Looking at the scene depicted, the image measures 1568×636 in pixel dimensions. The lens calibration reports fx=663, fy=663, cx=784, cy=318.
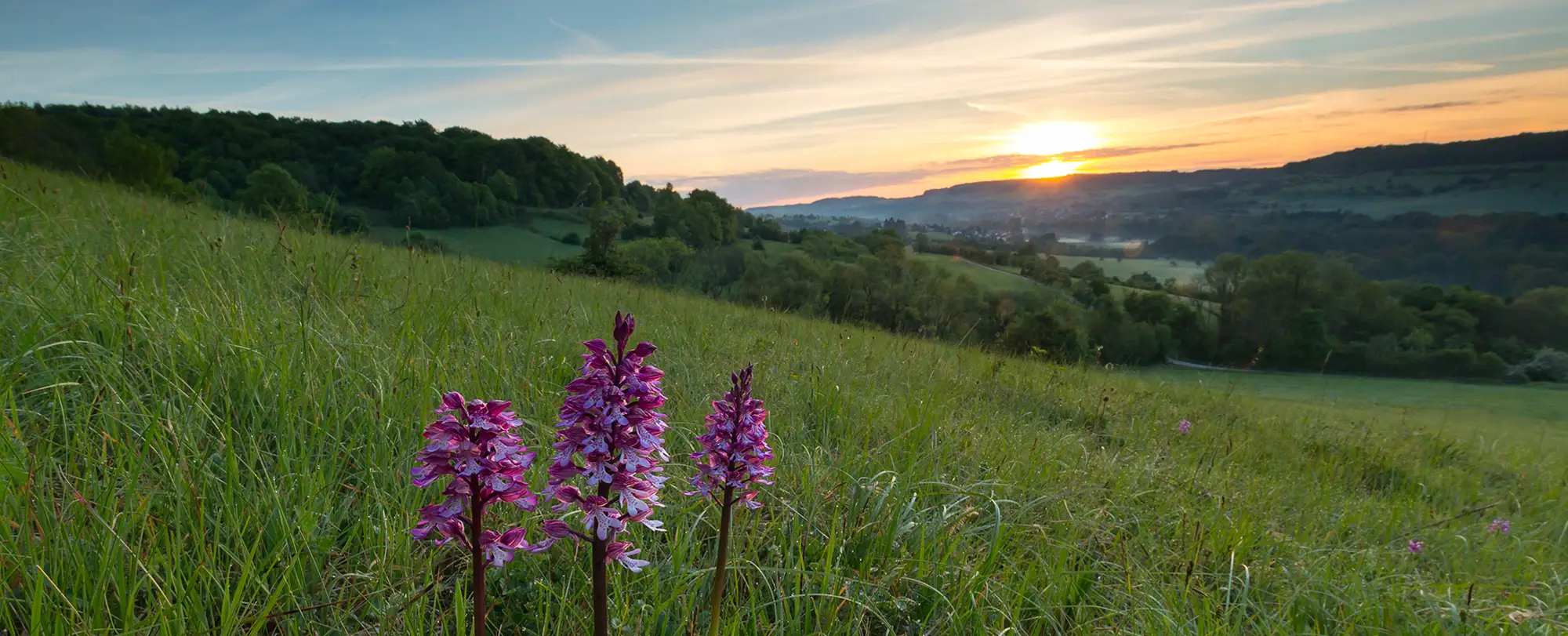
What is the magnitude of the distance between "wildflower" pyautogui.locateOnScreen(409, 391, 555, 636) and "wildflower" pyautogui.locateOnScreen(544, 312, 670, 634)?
0.08 meters

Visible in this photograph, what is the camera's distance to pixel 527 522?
262 cm

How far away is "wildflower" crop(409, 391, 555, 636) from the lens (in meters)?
1.17

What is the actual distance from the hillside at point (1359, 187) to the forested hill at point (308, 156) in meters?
76.1

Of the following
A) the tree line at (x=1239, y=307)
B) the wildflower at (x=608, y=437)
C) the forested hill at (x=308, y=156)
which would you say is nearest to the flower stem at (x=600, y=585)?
the wildflower at (x=608, y=437)

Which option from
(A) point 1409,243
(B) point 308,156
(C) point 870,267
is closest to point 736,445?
(C) point 870,267

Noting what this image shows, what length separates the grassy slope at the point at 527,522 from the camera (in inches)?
83.3

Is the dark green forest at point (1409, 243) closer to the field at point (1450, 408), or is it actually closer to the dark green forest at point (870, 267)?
the dark green forest at point (870, 267)

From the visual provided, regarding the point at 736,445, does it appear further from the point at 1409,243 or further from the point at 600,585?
the point at 1409,243

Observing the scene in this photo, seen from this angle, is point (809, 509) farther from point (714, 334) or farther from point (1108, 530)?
point (714, 334)

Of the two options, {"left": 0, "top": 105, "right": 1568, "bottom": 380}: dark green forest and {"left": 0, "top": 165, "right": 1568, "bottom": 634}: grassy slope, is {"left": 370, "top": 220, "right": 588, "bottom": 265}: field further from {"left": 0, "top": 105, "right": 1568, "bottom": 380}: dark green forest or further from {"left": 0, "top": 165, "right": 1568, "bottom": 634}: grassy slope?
{"left": 0, "top": 165, "right": 1568, "bottom": 634}: grassy slope

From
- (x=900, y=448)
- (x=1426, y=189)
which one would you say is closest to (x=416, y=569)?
(x=900, y=448)

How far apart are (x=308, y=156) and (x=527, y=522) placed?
238ft

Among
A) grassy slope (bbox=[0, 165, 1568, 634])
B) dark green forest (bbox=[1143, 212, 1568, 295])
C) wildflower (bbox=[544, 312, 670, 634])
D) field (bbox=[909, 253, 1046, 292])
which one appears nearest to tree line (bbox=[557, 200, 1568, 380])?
field (bbox=[909, 253, 1046, 292])

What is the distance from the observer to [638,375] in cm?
125
